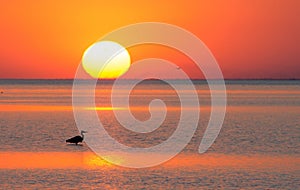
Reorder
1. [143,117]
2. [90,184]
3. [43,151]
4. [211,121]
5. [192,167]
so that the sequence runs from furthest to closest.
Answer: [143,117] → [211,121] → [43,151] → [192,167] → [90,184]

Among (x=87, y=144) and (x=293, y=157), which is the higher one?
(x=87, y=144)

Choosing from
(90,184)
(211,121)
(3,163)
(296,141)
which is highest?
(211,121)

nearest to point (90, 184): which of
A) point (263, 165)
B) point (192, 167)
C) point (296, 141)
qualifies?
point (192, 167)

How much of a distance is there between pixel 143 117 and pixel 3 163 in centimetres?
4183

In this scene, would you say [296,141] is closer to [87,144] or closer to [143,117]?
[87,144]

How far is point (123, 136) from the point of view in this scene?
2116 inches

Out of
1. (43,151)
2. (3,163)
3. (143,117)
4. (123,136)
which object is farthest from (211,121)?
(3,163)

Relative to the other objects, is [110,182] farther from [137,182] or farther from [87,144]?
[87,144]

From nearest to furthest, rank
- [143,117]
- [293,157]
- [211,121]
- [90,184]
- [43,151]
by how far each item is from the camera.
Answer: [90,184] < [293,157] < [43,151] < [211,121] < [143,117]

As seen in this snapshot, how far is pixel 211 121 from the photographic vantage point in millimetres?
70562

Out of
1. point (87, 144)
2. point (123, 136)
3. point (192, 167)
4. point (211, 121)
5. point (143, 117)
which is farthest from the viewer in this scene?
point (143, 117)

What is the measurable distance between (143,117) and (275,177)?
149 feet

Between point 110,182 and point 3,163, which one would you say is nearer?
point 110,182

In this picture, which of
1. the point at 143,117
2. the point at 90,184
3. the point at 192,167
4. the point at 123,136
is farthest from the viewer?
the point at 143,117
